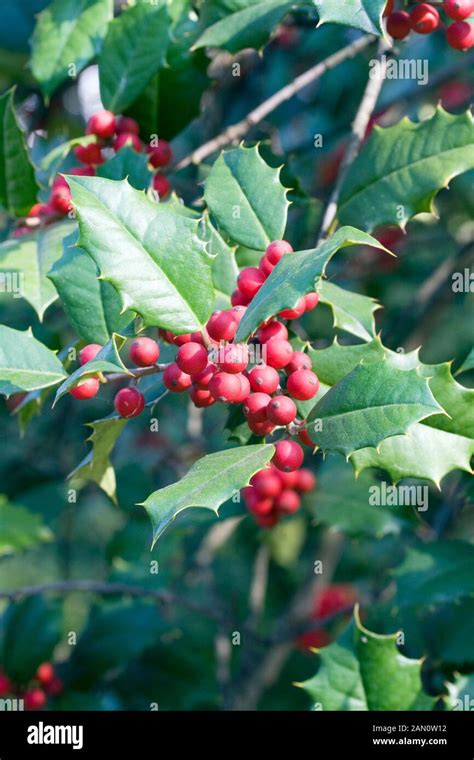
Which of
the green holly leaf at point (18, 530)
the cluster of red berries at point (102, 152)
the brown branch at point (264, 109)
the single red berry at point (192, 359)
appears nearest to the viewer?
the single red berry at point (192, 359)

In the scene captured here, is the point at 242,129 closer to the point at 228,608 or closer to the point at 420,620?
the point at 420,620

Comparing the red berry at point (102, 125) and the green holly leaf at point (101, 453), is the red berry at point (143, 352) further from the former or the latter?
the red berry at point (102, 125)

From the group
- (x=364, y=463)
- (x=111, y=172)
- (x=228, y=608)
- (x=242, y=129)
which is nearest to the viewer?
(x=364, y=463)

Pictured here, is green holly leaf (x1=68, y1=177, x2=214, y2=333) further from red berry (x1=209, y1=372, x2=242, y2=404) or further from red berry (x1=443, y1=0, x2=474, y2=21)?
red berry (x1=443, y1=0, x2=474, y2=21)

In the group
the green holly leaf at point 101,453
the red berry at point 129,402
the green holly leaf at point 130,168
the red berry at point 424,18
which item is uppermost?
the red berry at point 424,18

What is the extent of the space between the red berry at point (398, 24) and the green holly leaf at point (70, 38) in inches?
24.1

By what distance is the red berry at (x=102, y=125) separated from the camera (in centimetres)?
163

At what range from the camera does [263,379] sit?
3.58ft

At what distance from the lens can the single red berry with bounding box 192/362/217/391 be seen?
1.11 metres

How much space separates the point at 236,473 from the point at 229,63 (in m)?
1.68

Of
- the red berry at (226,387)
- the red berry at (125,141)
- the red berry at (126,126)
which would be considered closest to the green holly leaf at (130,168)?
the red berry at (125,141)

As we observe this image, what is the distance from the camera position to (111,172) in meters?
1.48

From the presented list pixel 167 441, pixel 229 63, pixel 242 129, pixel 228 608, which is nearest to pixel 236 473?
pixel 242 129

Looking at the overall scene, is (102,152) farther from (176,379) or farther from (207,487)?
(207,487)
